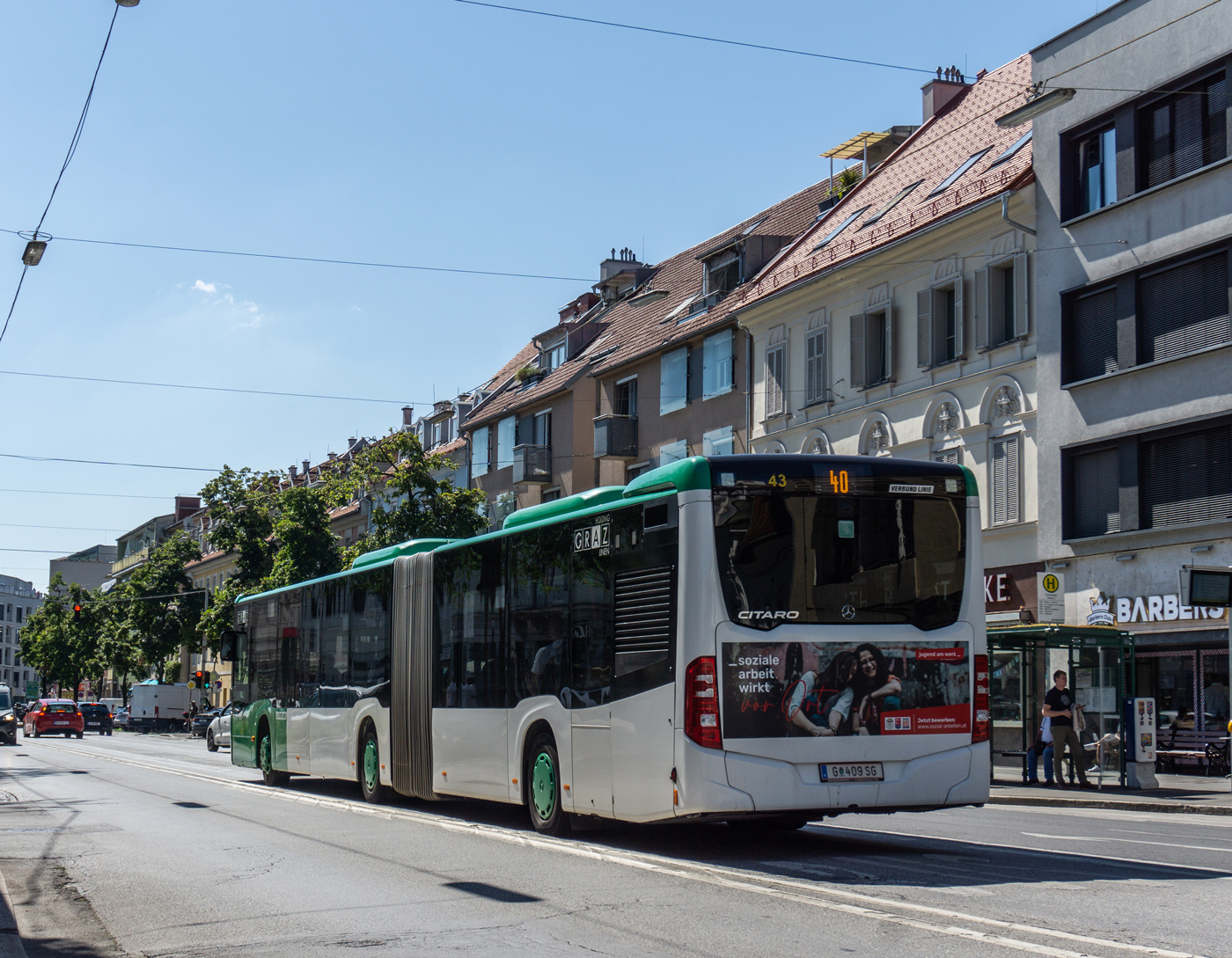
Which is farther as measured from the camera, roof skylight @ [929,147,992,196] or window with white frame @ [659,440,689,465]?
window with white frame @ [659,440,689,465]

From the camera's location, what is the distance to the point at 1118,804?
19297 millimetres

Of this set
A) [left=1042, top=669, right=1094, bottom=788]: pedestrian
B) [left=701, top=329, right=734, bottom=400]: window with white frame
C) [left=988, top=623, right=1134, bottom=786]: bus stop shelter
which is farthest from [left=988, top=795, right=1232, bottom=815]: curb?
[left=701, top=329, right=734, bottom=400]: window with white frame

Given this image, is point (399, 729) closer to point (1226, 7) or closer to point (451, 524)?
point (1226, 7)

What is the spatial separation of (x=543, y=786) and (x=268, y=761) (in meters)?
11.6

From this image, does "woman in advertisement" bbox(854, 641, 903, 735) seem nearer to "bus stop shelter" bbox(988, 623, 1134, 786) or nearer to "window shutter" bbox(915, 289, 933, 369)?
"bus stop shelter" bbox(988, 623, 1134, 786)

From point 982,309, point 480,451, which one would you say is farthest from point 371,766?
point 480,451

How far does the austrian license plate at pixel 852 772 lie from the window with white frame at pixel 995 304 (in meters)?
19.3

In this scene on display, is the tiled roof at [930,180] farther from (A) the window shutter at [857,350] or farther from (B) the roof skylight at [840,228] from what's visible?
(A) the window shutter at [857,350]

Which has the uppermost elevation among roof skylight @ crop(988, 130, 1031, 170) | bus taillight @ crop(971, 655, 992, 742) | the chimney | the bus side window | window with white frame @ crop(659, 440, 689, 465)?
the chimney

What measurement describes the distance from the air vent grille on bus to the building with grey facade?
1568 centimetres

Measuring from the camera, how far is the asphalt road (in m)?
7.84

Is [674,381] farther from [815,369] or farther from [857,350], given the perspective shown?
[857,350]

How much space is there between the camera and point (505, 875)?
35.4 ft

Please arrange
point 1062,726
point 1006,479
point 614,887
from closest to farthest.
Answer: point 614,887 < point 1062,726 < point 1006,479
